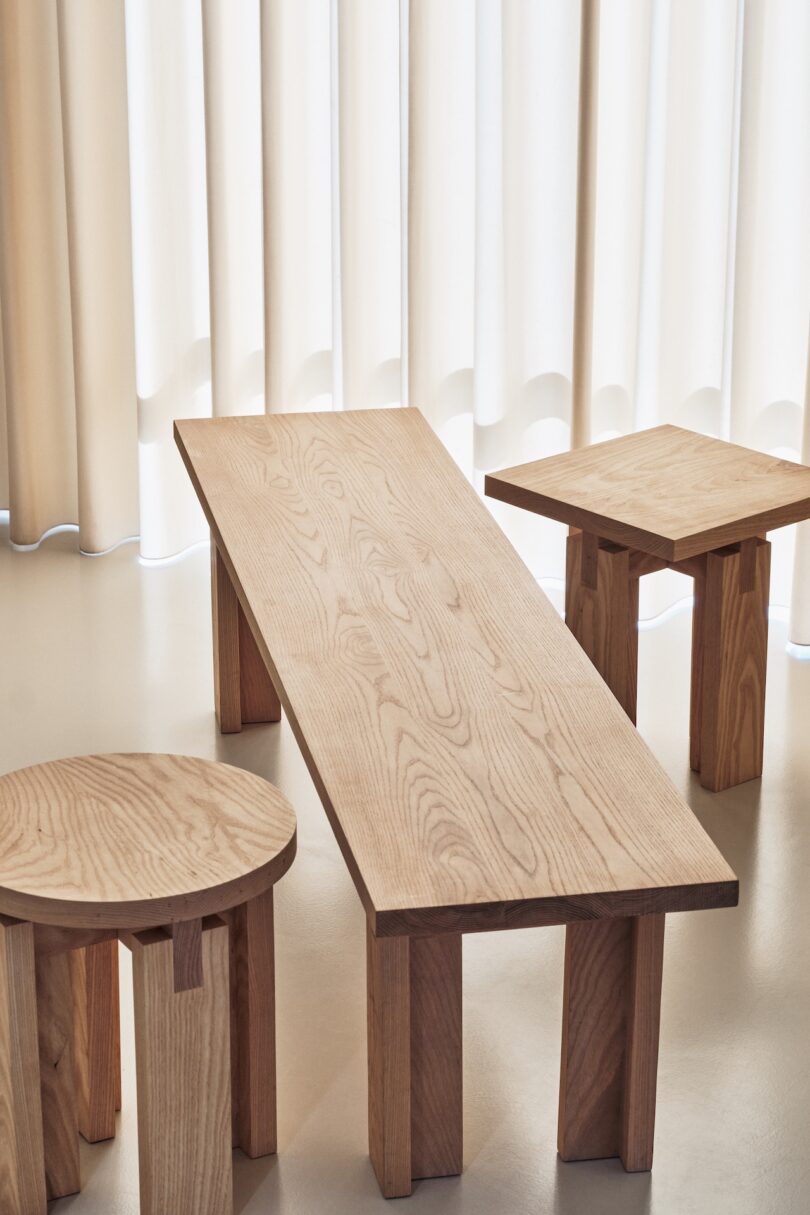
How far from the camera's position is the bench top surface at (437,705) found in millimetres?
1549

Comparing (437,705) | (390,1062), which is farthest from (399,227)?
(390,1062)

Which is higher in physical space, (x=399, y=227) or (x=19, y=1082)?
(x=399, y=227)

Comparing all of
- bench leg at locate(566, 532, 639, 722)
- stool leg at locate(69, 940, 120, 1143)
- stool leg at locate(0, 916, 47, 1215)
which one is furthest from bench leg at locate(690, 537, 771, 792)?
stool leg at locate(0, 916, 47, 1215)

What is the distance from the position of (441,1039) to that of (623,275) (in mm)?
1993

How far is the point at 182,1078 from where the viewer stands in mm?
1610

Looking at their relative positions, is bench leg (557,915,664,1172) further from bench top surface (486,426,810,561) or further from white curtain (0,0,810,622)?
white curtain (0,0,810,622)

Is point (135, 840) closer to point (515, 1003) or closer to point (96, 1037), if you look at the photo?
point (96, 1037)

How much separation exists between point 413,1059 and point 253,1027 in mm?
173

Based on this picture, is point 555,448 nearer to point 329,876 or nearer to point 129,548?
point 129,548

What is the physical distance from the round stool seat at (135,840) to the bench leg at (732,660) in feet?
3.42

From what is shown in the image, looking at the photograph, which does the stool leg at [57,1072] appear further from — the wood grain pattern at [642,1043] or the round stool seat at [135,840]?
the wood grain pattern at [642,1043]

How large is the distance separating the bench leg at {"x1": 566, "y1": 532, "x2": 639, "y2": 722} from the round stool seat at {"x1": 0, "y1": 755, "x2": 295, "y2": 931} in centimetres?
95

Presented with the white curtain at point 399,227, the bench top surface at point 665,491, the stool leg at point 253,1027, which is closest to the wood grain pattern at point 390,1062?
the stool leg at point 253,1027

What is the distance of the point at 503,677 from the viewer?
196 cm
